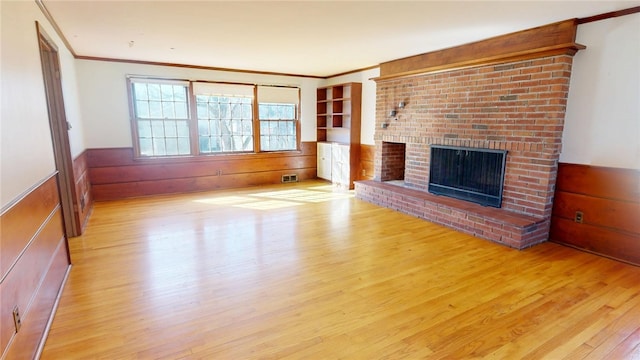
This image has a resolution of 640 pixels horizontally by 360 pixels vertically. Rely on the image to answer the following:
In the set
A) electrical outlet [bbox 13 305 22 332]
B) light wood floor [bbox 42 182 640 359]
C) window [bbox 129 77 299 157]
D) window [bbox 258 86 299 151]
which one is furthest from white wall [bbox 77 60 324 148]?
electrical outlet [bbox 13 305 22 332]

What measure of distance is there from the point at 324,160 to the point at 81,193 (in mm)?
4324

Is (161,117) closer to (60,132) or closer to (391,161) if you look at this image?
(60,132)

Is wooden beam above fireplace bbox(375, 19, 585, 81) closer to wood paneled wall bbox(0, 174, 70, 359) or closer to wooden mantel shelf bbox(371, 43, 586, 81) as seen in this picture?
wooden mantel shelf bbox(371, 43, 586, 81)

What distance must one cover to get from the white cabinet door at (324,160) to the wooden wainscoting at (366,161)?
32.8 inches

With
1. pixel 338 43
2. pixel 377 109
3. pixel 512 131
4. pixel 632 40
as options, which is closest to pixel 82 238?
pixel 338 43

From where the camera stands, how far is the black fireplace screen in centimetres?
397

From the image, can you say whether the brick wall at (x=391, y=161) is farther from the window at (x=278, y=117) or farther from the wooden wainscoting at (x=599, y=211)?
the wooden wainscoting at (x=599, y=211)

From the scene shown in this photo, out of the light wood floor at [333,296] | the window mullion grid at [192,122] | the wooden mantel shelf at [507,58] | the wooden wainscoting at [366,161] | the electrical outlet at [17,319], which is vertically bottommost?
the light wood floor at [333,296]

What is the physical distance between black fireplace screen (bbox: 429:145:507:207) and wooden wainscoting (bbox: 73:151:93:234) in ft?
14.8

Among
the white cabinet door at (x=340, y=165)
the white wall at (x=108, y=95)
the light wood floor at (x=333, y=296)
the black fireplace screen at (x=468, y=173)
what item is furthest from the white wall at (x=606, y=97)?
the white wall at (x=108, y=95)

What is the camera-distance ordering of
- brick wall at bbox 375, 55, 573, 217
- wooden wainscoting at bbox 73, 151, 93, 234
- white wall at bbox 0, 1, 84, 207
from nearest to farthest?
white wall at bbox 0, 1, 84, 207 → brick wall at bbox 375, 55, 573, 217 → wooden wainscoting at bbox 73, 151, 93, 234

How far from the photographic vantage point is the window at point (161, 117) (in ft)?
18.5

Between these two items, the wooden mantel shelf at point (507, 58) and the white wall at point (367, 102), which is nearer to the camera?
the wooden mantel shelf at point (507, 58)

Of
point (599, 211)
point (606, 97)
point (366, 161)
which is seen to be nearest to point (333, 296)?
point (599, 211)
